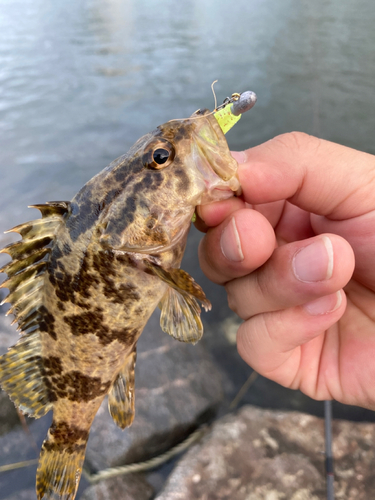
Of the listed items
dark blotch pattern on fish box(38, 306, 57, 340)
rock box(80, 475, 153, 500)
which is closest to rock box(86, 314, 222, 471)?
rock box(80, 475, 153, 500)

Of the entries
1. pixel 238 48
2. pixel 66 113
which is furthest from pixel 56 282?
pixel 238 48

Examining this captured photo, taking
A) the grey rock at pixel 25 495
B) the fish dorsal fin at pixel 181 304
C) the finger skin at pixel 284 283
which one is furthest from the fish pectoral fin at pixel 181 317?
the grey rock at pixel 25 495

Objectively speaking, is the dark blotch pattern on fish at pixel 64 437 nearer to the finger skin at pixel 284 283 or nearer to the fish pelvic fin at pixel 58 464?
the fish pelvic fin at pixel 58 464

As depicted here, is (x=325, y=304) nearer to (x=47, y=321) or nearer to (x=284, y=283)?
(x=284, y=283)

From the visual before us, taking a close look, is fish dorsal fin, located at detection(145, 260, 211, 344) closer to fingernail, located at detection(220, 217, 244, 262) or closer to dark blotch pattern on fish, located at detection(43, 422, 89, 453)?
fingernail, located at detection(220, 217, 244, 262)

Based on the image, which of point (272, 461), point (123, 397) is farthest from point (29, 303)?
point (272, 461)

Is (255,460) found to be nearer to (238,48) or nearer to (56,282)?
(56,282)

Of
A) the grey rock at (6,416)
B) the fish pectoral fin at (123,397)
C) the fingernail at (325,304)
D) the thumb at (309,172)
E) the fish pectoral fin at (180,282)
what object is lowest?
the grey rock at (6,416)
